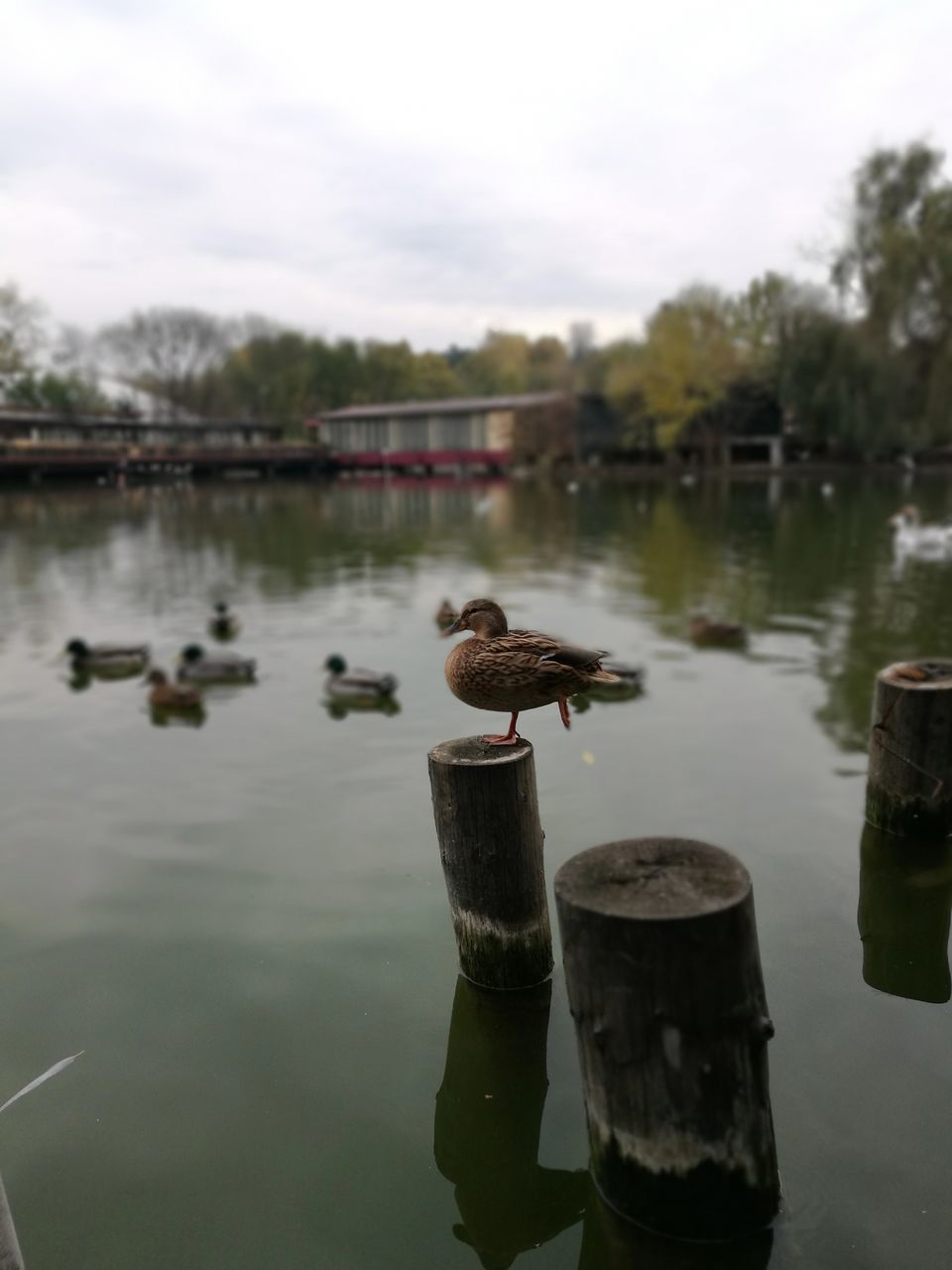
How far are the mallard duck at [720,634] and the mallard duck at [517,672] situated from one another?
861cm

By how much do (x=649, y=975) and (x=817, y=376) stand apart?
2236 inches

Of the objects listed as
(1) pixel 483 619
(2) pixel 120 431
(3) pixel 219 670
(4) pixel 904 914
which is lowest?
(4) pixel 904 914

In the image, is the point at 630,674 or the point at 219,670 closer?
the point at 630,674

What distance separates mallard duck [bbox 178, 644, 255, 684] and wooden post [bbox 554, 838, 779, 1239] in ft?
28.5

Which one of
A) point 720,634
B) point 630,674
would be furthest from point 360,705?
point 720,634

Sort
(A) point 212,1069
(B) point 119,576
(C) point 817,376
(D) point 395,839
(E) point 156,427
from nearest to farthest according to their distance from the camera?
(A) point 212,1069, (D) point 395,839, (B) point 119,576, (C) point 817,376, (E) point 156,427

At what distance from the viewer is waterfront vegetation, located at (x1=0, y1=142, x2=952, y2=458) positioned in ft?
163

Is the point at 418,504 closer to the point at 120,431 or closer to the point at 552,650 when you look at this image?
the point at 552,650

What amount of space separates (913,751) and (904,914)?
3.50 ft

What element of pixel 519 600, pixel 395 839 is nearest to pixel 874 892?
pixel 395 839

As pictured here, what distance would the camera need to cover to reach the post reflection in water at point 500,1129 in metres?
3.57

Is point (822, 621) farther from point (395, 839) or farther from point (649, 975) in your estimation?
point (649, 975)

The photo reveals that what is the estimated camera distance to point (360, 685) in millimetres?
10445

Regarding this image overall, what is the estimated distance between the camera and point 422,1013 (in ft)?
15.8
